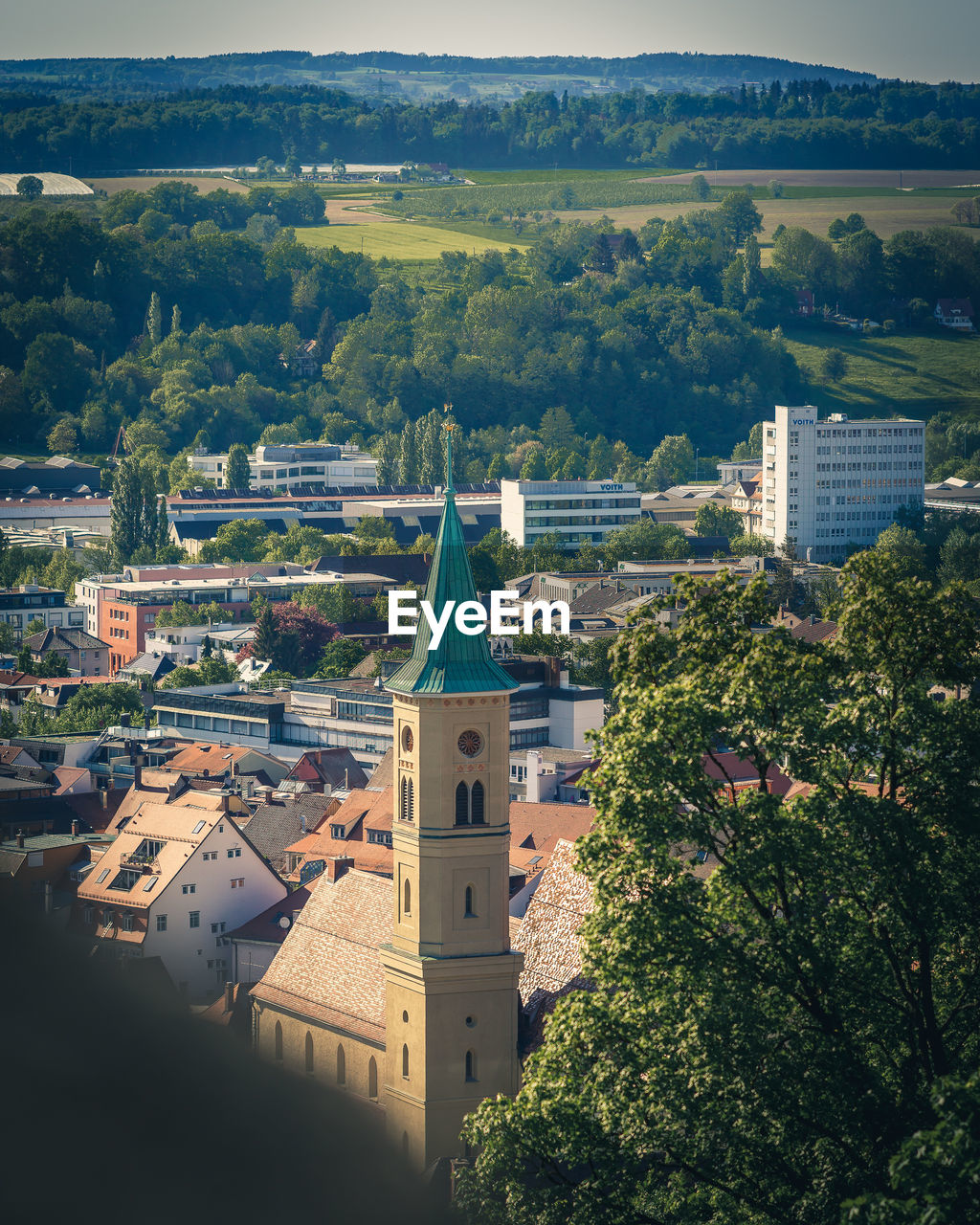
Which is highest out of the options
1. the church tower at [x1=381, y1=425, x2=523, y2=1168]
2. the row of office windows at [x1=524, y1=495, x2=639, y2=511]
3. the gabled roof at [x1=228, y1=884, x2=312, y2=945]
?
the church tower at [x1=381, y1=425, x2=523, y2=1168]

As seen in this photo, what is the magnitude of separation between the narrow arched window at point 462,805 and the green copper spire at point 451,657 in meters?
1.87

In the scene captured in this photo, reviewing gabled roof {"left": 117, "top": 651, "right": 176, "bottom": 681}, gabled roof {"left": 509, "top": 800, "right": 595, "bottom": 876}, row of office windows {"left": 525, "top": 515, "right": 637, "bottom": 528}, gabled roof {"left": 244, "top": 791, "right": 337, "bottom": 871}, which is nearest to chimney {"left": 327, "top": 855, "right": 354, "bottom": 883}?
gabled roof {"left": 509, "top": 800, "right": 595, "bottom": 876}

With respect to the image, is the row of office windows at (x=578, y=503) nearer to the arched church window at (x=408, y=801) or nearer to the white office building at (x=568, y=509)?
the white office building at (x=568, y=509)

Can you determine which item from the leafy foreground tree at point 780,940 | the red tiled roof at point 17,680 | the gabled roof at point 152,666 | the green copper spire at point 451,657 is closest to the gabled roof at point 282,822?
the green copper spire at point 451,657

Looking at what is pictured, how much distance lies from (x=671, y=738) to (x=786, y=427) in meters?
161

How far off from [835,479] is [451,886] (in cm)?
14858

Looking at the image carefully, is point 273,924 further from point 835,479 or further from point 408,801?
point 835,479

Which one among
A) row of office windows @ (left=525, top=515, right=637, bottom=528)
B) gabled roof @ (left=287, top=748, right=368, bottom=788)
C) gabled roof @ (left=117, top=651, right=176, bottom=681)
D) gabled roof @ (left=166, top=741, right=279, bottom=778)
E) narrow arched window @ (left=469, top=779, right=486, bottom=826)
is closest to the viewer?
narrow arched window @ (left=469, top=779, right=486, bottom=826)

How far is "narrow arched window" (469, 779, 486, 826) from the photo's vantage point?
43906 millimetres

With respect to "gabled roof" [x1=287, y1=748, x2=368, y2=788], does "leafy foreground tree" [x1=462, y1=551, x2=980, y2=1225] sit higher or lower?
higher

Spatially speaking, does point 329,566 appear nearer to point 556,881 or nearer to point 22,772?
point 22,772

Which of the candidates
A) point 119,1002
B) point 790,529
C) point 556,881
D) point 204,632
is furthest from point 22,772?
point 790,529

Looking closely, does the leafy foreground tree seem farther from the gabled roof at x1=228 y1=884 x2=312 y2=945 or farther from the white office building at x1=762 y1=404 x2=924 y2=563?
the white office building at x1=762 y1=404 x2=924 y2=563

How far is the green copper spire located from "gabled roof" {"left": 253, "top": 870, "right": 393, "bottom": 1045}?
553 centimetres
